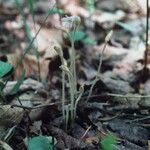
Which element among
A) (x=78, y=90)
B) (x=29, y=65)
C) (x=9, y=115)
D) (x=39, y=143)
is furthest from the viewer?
(x=29, y=65)

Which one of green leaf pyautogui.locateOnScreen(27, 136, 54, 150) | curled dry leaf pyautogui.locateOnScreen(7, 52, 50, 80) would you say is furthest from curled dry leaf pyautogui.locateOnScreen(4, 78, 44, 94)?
green leaf pyautogui.locateOnScreen(27, 136, 54, 150)

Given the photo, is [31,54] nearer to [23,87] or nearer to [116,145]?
[23,87]

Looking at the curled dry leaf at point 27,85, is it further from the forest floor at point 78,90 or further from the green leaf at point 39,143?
the green leaf at point 39,143

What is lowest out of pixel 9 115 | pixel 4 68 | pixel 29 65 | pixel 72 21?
pixel 29 65

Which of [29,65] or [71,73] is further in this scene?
[29,65]

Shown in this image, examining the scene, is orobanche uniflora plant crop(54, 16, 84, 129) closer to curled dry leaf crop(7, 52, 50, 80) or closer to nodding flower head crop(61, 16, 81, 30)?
nodding flower head crop(61, 16, 81, 30)

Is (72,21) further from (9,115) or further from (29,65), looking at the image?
(29,65)

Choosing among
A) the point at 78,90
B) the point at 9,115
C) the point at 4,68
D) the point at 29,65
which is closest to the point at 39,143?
the point at 9,115

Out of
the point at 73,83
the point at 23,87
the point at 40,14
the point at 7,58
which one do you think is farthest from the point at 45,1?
the point at 73,83
